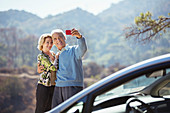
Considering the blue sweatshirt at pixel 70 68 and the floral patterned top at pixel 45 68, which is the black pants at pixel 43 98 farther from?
the blue sweatshirt at pixel 70 68

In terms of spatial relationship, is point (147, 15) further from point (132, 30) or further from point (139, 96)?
point (139, 96)

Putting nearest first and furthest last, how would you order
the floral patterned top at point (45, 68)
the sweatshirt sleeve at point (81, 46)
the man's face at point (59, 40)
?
1. the sweatshirt sleeve at point (81, 46)
2. the man's face at point (59, 40)
3. the floral patterned top at point (45, 68)

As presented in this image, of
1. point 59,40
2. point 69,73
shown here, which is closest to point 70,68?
point 69,73

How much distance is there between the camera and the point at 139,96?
4.56ft

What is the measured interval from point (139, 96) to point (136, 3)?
153 ft

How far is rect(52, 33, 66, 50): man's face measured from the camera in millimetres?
2385

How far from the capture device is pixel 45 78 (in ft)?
8.25

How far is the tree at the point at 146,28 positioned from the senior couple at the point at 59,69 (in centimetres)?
318

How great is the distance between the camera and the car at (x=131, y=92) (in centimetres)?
128

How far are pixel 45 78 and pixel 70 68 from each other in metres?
0.43

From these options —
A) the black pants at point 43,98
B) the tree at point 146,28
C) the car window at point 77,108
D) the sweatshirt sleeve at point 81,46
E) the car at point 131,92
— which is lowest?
the black pants at point 43,98

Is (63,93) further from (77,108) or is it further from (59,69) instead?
(77,108)

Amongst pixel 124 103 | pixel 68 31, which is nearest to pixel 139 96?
pixel 124 103

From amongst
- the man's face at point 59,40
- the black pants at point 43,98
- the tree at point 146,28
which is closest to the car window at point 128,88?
the man's face at point 59,40
